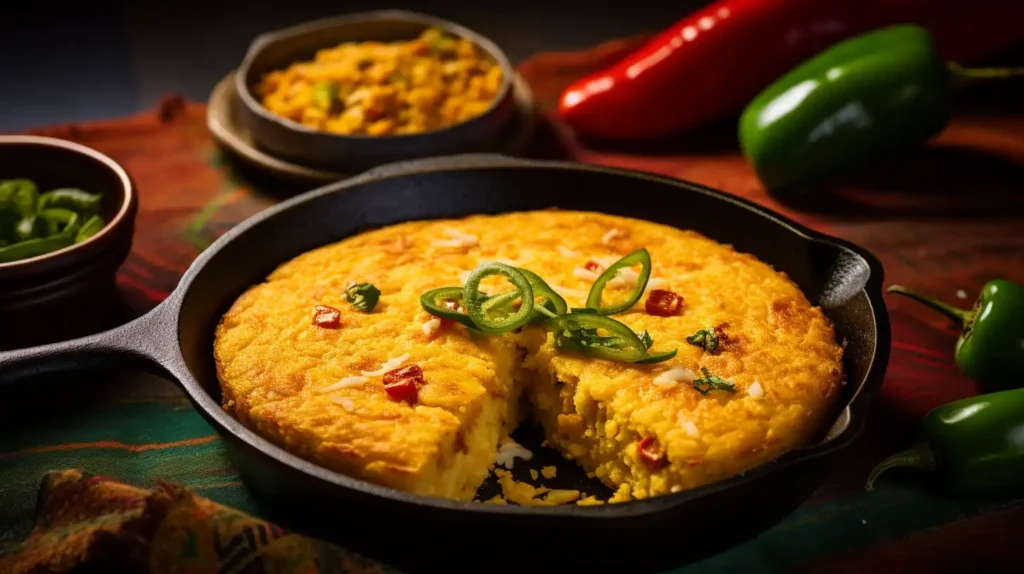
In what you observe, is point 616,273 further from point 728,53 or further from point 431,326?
point 728,53

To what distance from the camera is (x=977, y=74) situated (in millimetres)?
5691

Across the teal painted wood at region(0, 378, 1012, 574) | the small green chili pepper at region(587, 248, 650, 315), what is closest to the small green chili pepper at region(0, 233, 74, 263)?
the teal painted wood at region(0, 378, 1012, 574)

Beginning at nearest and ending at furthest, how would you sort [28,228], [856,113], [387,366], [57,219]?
1. [387,366]
2. [28,228]
3. [57,219]
4. [856,113]

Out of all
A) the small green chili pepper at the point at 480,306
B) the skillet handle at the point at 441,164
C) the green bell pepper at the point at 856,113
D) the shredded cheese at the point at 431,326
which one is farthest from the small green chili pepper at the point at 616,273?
the green bell pepper at the point at 856,113

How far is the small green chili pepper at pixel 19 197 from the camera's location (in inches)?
176

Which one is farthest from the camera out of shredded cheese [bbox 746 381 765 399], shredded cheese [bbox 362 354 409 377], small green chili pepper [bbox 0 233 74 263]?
small green chili pepper [bbox 0 233 74 263]

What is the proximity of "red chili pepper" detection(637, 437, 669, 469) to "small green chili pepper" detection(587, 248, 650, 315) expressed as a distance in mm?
637

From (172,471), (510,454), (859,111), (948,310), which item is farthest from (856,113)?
(172,471)

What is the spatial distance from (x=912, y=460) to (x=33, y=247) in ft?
11.2

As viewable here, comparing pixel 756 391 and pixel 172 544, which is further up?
pixel 756 391

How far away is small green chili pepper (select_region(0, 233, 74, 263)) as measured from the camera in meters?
4.23

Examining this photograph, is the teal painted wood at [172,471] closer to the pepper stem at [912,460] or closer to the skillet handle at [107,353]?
the pepper stem at [912,460]

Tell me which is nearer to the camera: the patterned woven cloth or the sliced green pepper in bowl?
the patterned woven cloth

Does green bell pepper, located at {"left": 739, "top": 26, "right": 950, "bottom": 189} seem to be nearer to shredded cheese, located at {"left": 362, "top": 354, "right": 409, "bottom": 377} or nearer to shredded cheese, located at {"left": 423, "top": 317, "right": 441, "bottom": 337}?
shredded cheese, located at {"left": 423, "top": 317, "right": 441, "bottom": 337}
